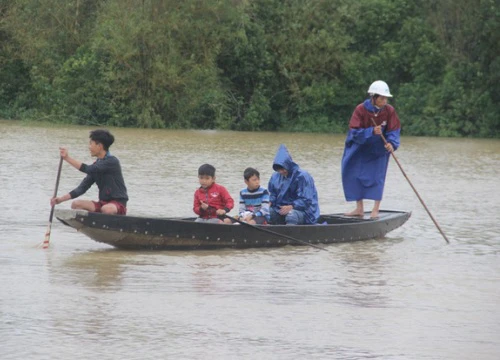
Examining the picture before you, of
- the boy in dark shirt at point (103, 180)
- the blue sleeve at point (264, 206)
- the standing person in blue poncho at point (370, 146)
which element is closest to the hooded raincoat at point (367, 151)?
the standing person in blue poncho at point (370, 146)

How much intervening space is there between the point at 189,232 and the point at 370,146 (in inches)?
125

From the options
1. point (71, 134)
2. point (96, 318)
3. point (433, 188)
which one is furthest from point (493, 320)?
point (71, 134)

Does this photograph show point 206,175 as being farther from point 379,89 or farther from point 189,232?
point 379,89

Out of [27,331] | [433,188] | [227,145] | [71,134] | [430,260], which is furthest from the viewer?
[71,134]

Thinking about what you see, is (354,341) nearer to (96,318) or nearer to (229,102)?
(96,318)

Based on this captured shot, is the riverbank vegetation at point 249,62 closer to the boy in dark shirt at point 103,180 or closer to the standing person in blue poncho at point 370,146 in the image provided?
the standing person in blue poncho at point 370,146

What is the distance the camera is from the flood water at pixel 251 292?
7.99 metres

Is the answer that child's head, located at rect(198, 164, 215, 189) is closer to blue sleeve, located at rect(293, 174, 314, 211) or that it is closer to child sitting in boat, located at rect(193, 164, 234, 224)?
child sitting in boat, located at rect(193, 164, 234, 224)

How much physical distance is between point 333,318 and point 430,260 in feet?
12.1

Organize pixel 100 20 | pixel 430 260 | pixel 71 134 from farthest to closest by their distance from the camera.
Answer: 1. pixel 100 20
2. pixel 71 134
3. pixel 430 260

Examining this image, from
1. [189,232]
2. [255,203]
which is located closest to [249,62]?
[255,203]

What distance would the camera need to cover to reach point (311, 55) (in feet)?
132

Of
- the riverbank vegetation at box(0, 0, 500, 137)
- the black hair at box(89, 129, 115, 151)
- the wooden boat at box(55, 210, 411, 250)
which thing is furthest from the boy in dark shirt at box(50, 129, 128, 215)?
the riverbank vegetation at box(0, 0, 500, 137)

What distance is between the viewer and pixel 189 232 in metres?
12.0
